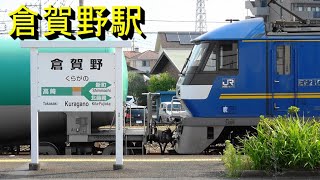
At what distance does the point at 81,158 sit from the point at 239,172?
371cm

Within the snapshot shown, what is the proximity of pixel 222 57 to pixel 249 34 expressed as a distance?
81cm

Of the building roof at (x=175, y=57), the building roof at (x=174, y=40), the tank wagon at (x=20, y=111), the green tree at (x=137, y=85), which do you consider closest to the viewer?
the tank wagon at (x=20, y=111)

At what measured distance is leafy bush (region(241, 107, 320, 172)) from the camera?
9023 millimetres


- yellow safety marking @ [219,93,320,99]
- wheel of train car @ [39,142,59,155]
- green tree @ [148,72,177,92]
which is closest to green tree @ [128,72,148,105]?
green tree @ [148,72,177,92]

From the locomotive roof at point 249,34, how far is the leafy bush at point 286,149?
352 centimetres

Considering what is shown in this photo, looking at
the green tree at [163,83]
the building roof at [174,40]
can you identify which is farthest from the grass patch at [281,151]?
the building roof at [174,40]

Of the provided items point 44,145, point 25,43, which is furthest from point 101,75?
point 44,145

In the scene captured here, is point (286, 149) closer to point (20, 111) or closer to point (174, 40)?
point (20, 111)

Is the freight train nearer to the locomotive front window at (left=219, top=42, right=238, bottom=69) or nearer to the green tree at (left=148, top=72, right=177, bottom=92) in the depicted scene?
the locomotive front window at (left=219, top=42, right=238, bottom=69)

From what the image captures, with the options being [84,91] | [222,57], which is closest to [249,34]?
[222,57]

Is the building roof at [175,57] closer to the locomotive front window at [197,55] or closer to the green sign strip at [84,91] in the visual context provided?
the locomotive front window at [197,55]

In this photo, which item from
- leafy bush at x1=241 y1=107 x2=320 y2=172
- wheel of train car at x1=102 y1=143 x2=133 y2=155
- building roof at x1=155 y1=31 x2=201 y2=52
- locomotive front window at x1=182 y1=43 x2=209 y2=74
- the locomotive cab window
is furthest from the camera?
building roof at x1=155 y1=31 x2=201 y2=52

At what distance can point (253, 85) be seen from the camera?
40.3 feet

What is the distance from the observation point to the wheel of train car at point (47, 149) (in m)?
12.7
